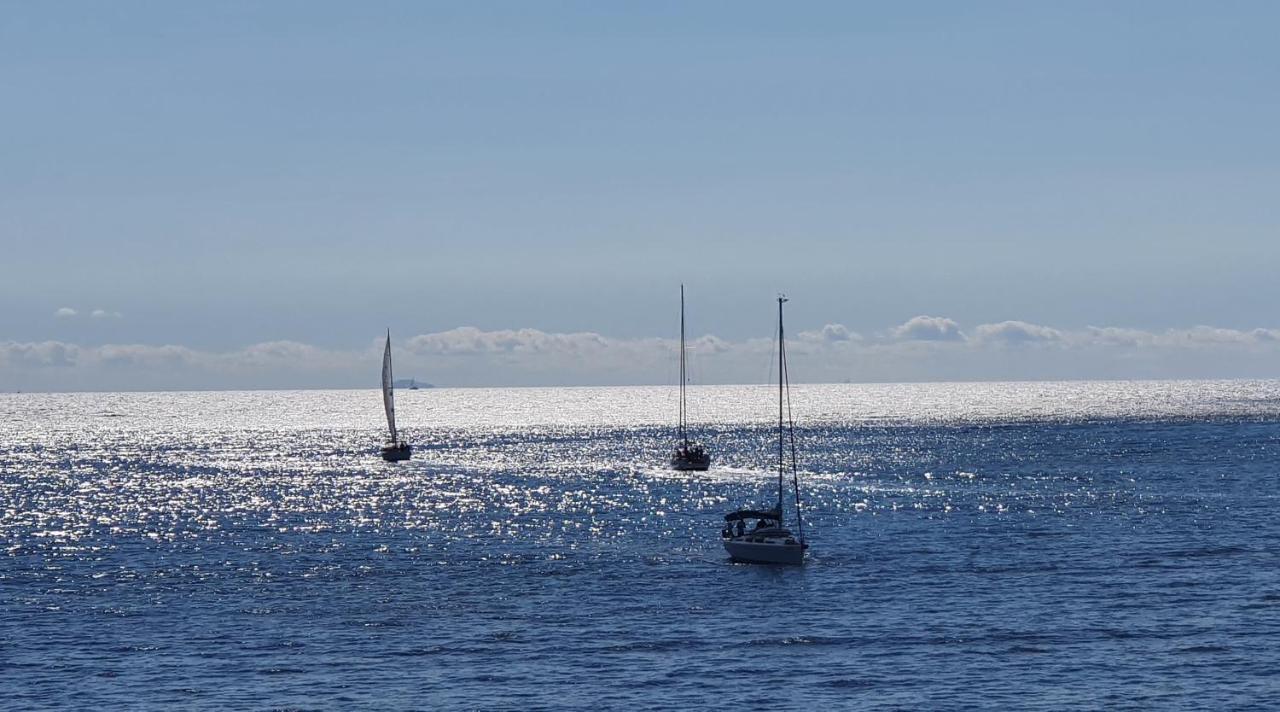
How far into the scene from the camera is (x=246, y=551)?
104 m

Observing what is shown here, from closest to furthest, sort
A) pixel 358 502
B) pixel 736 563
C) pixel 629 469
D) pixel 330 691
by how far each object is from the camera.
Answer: pixel 330 691, pixel 736 563, pixel 358 502, pixel 629 469

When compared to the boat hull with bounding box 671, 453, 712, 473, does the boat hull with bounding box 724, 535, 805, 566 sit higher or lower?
lower

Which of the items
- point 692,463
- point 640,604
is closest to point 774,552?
point 640,604

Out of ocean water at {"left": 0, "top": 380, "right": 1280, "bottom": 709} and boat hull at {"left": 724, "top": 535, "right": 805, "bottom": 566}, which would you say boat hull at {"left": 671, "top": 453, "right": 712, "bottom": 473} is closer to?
ocean water at {"left": 0, "top": 380, "right": 1280, "bottom": 709}

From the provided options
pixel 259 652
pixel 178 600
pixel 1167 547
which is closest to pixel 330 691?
Result: pixel 259 652

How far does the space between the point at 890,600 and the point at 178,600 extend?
138 ft

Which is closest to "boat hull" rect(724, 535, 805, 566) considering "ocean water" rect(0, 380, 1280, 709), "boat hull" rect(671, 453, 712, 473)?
"ocean water" rect(0, 380, 1280, 709)

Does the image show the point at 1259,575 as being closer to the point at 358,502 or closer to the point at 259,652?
the point at 259,652

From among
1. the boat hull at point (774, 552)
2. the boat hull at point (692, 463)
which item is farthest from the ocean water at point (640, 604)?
the boat hull at point (692, 463)

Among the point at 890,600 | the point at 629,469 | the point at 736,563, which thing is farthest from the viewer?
the point at 629,469

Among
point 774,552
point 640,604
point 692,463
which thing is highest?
point 692,463

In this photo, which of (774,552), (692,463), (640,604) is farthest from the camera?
(692,463)

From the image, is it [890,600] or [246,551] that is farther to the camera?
[246,551]

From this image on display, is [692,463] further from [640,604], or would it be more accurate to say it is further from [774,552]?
[640,604]
